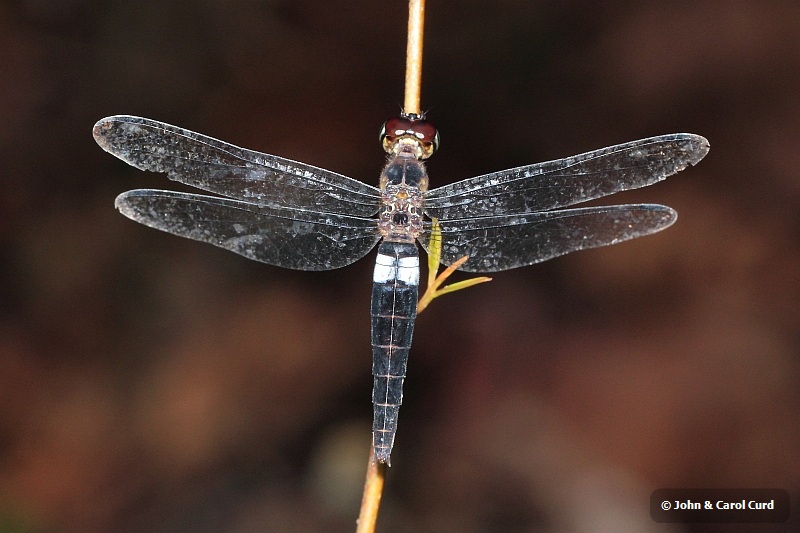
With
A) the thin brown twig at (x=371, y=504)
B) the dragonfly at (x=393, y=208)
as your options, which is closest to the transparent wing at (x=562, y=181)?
the dragonfly at (x=393, y=208)

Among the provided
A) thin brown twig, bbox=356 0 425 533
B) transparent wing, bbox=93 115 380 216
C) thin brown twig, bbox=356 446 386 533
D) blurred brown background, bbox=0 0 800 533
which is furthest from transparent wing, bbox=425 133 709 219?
blurred brown background, bbox=0 0 800 533

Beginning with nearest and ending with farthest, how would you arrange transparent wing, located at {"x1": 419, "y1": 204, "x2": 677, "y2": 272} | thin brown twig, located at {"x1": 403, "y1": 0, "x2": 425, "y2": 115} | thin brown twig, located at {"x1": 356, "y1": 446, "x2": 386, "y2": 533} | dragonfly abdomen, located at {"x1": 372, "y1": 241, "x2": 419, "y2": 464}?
1. thin brown twig, located at {"x1": 356, "y1": 446, "x2": 386, "y2": 533}
2. thin brown twig, located at {"x1": 403, "y1": 0, "x2": 425, "y2": 115}
3. dragonfly abdomen, located at {"x1": 372, "y1": 241, "x2": 419, "y2": 464}
4. transparent wing, located at {"x1": 419, "y1": 204, "x2": 677, "y2": 272}

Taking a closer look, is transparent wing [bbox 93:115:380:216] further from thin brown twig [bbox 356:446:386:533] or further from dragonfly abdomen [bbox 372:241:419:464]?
thin brown twig [bbox 356:446:386:533]

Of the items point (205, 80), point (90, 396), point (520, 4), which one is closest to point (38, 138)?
point (205, 80)

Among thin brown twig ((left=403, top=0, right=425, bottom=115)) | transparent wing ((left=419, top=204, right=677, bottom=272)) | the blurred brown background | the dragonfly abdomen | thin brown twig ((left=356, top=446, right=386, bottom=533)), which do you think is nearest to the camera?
thin brown twig ((left=356, top=446, right=386, bottom=533))

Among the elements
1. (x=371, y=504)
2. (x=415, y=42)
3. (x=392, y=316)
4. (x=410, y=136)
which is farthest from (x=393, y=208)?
(x=371, y=504)

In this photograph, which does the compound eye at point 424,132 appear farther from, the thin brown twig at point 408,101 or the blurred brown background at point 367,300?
the blurred brown background at point 367,300

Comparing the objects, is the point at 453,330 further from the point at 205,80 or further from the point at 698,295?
the point at 205,80

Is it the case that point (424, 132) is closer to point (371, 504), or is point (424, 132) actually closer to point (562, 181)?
point (562, 181)
